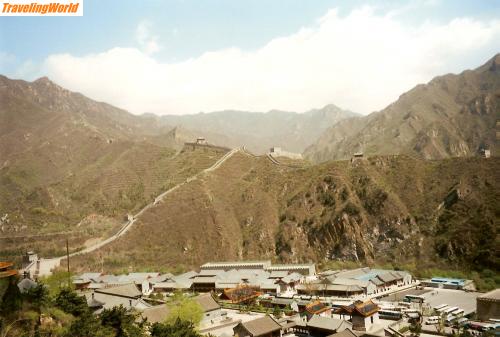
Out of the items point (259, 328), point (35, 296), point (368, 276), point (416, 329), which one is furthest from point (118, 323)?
point (368, 276)

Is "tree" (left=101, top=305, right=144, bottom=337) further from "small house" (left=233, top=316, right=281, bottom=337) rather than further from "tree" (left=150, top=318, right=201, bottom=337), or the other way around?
"small house" (left=233, top=316, right=281, bottom=337)

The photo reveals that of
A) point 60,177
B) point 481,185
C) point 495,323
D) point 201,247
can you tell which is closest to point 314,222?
point 201,247

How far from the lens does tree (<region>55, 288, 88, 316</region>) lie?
35.2 metres

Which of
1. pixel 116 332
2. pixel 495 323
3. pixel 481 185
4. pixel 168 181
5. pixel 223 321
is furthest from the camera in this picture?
pixel 168 181

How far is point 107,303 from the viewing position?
49.3m

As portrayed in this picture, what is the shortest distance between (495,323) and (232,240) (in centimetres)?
5205

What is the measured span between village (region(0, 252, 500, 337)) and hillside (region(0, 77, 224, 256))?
2486 cm

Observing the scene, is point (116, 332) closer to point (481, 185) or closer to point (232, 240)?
point (232, 240)

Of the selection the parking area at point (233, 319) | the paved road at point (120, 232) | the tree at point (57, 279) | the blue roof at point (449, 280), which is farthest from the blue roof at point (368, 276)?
the paved road at point (120, 232)

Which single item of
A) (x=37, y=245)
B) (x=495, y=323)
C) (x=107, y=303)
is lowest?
(x=495, y=323)

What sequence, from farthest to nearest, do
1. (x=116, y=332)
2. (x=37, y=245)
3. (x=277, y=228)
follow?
(x=277, y=228) < (x=37, y=245) < (x=116, y=332)

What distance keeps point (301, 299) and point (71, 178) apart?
285 feet

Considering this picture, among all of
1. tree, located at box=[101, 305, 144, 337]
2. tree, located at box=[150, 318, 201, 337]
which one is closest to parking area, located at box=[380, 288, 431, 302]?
tree, located at box=[150, 318, 201, 337]

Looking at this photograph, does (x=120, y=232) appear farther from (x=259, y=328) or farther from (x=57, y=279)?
(x=259, y=328)
